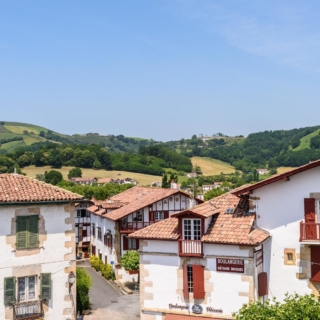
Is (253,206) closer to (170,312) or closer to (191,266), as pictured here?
(191,266)

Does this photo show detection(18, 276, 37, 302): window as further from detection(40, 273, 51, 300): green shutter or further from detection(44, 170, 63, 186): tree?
detection(44, 170, 63, 186): tree

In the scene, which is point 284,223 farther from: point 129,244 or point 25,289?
point 129,244

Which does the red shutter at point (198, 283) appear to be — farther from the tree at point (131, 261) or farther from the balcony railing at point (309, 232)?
the tree at point (131, 261)

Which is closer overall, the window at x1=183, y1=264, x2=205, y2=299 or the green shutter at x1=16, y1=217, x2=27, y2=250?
the green shutter at x1=16, y1=217, x2=27, y2=250

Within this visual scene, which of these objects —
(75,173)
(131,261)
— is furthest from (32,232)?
(75,173)

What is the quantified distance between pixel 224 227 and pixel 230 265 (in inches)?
81.9

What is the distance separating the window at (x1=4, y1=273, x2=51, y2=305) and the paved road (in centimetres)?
692

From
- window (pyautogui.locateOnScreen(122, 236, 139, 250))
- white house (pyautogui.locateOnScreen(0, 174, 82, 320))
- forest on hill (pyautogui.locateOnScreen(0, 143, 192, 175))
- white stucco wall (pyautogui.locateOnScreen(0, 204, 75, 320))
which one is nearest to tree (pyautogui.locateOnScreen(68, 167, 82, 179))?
forest on hill (pyautogui.locateOnScreen(0, 143, 192, 175))

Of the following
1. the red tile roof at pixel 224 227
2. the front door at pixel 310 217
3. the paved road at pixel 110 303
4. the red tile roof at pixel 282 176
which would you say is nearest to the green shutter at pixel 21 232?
the red tile roof at pixel 224 227

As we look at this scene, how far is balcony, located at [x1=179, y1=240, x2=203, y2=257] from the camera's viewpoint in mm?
24969

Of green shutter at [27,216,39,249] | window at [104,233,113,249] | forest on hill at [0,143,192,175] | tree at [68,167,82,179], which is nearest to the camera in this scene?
green shutter at [27,216,39,249]

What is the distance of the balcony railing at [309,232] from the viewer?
23.8m

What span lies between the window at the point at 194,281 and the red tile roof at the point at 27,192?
6.82 meters

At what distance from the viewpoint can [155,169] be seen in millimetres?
162750
